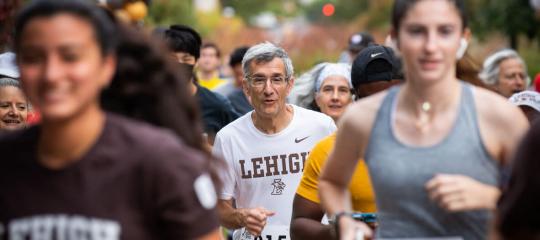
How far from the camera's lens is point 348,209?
5.37 metres

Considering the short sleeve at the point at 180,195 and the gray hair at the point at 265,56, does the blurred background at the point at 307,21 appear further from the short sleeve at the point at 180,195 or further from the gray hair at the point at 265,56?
the short sleeve at the point at 180,195

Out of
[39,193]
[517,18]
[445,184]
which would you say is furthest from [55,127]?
[517,18]

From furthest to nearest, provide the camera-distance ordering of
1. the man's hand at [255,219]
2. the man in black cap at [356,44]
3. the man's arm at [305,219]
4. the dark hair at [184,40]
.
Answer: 1. the man in black cap at [356,44]
2. the dark hair at [184,40]
3. the man's hand at [255,219]
4. the man's arm at [305,219]

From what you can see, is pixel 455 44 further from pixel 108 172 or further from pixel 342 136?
pixel 108 172

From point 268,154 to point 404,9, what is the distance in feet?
11.6

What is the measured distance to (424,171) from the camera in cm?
477

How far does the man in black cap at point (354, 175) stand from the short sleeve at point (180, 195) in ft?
8.62

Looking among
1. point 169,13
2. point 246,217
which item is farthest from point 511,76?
point 169,13

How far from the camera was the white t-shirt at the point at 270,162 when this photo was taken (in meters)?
8.25

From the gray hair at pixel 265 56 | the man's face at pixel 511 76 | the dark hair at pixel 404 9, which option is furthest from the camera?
the man's face at pixel 511 76

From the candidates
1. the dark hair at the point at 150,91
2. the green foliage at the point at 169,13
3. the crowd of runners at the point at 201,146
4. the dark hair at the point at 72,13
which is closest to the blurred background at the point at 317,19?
the green foliage at the point at 169,13

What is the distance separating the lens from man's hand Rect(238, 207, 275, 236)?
7.75m

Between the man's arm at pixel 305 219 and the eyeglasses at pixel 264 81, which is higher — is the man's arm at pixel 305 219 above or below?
below

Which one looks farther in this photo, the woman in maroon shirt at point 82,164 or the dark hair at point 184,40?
the dark hair at point 184,40
